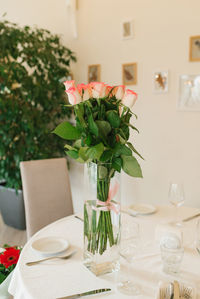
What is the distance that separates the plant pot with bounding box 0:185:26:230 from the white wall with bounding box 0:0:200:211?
1152 mm

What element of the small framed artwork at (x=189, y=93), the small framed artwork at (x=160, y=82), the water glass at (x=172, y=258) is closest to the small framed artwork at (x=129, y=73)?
the small framed artwork at (x=160, y=82)

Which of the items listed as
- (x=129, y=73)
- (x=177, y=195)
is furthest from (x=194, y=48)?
(x=177, y=195)

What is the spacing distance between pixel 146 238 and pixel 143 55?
6.58 ft

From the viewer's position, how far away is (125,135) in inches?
43.1

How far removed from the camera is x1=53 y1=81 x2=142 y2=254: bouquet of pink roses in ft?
3.33

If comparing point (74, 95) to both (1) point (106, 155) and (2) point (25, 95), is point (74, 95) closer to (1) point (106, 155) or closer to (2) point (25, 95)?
(1) point (106, 155)

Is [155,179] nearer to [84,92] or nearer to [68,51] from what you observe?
[68,51]

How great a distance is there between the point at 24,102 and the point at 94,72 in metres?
0.86

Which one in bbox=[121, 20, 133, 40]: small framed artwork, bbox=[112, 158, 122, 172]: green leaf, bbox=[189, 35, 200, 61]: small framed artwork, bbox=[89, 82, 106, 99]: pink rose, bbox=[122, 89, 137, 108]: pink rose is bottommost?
bbox=[112, 158, 122, 172]: green leaf

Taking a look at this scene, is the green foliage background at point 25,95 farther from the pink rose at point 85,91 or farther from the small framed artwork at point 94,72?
the pink rose at point 85,91

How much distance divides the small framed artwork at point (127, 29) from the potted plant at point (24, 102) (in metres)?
0.65

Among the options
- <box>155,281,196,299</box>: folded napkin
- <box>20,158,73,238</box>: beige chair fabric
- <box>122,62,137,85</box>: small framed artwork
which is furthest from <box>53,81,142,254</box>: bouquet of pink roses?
<box>122,62,137,85</box>: small framed artwork

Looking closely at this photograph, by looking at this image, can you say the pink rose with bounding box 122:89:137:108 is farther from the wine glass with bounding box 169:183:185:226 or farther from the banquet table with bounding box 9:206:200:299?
the wine glass with bounding box 169:183:185:226

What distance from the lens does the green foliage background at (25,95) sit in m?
2.72
